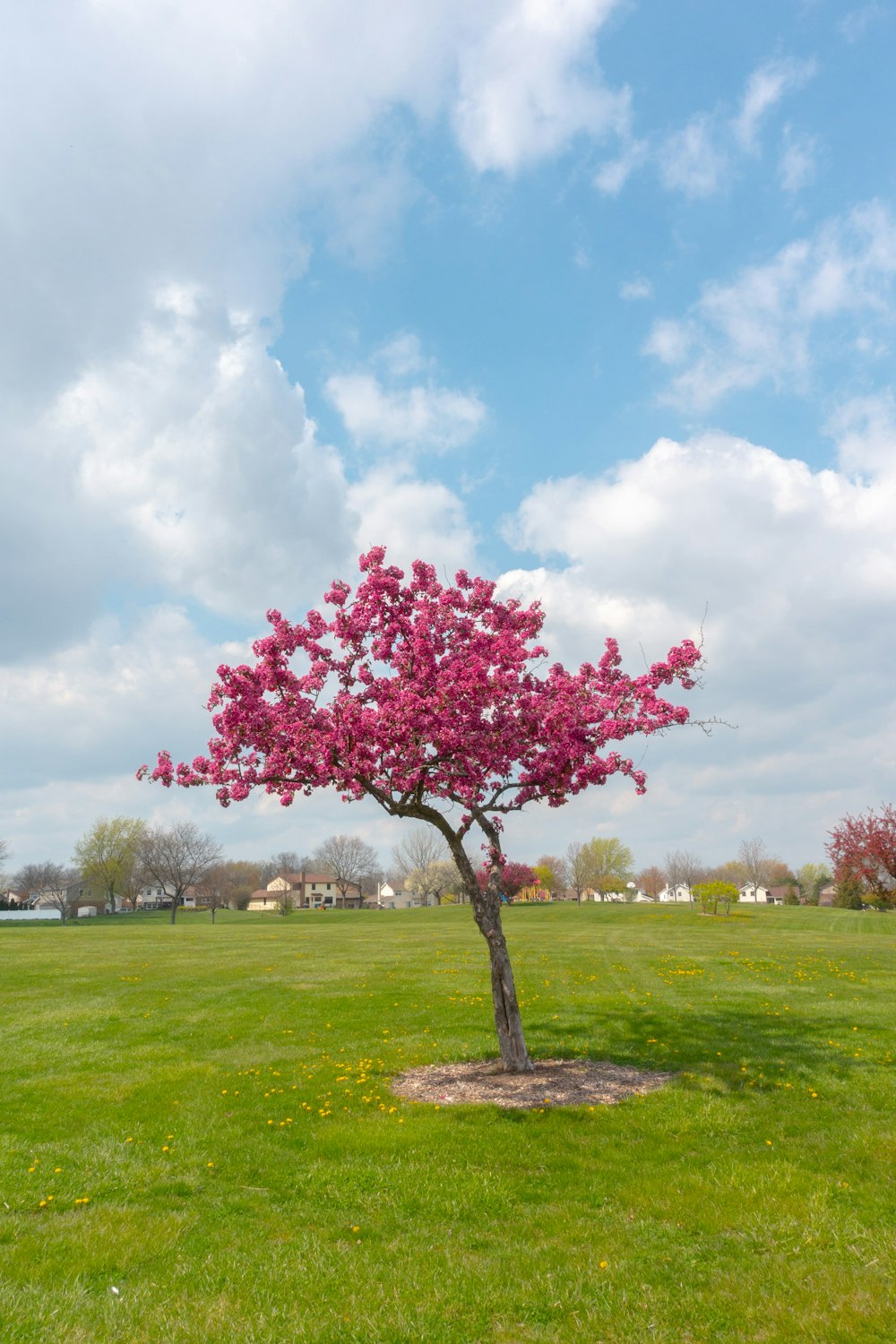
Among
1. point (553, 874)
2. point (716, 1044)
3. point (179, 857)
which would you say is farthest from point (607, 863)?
point (716, 1044)

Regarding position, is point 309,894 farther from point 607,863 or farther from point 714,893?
point 714,893

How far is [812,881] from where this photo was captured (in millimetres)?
158500

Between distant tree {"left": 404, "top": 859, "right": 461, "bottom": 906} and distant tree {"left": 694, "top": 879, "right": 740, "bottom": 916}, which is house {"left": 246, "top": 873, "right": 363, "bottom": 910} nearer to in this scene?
distant tree {"left": 404, "top": 859, "right": 461, "bottom": 906}

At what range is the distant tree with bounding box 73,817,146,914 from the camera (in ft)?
403

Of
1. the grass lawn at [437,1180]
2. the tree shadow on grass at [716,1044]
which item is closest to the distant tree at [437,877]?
the grass lawn at [437,1180]

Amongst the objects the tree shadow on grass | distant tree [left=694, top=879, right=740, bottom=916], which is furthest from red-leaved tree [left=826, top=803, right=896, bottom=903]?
the tree shadow on grass

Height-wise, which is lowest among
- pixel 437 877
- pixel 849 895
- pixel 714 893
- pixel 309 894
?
pixel 309 894

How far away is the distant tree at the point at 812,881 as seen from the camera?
13162cm

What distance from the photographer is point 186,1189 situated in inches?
408

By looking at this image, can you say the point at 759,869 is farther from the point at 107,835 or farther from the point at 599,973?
the point at 599,973

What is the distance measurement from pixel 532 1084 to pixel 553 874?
16793 cm

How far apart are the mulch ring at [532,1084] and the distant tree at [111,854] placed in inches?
4708

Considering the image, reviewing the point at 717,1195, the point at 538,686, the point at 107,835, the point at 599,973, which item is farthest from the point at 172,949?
the point at 107,835

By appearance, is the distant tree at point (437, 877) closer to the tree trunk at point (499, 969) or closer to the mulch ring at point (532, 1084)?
the mulch ring at point (532, 1084)
